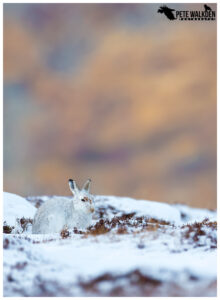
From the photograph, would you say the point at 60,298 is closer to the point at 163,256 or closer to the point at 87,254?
the point at 87,254

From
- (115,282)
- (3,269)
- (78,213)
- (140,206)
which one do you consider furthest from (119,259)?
(140,206)

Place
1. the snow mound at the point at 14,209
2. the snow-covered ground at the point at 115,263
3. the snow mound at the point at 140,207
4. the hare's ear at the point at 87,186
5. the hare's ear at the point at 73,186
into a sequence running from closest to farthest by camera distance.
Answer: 1. the snow-covered ground at the point at 115,263
2. the hare's ear at the point at 73,186
3. the hare's ear at the point at 87,186
4. the snow mound at the point at 14,209
5. the snow mound at the point at 140,207

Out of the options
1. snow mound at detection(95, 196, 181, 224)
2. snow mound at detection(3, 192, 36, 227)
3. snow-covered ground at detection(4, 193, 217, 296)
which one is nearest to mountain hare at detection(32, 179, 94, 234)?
snow-covered ground at detection(4, 193, 217, 296)

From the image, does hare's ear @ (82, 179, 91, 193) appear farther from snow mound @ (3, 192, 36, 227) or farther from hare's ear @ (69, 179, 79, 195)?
snow mound @ (3, 192, 36, 227)

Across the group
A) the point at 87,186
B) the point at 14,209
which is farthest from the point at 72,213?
the point at 14,209

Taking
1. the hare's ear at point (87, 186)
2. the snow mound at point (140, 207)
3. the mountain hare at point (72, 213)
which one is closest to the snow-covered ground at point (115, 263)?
the mountain hare at point (72, 213)

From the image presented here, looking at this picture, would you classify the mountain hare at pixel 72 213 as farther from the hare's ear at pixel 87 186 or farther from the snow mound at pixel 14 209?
the snow mound at pixel 14 209
